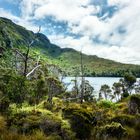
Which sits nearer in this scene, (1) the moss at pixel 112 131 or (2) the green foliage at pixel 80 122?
(1) the moss at pixel 112 131

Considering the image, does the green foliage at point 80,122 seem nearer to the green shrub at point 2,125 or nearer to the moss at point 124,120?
the moss at point 124,120

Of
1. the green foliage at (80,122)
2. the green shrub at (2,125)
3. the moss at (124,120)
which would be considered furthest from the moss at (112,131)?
the green shrub at (2,125)

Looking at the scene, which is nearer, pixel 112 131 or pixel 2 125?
pixel 2 125

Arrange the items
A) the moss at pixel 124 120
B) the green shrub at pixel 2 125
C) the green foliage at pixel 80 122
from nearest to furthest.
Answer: the green shrub at pixel 2 125, the green foliage at pixel 80 122, the moss at pixel 124 120

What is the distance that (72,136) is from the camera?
12.1m

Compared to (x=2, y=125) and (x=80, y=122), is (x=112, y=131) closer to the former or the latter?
(x=80, y=122)

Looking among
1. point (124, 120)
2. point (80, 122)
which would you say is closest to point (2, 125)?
point (80, 122)

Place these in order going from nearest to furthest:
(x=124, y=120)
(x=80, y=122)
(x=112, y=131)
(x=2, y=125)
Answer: (x=2, y=125), (x=112, y=131), (x=80, y=122), (x=124, y=120)

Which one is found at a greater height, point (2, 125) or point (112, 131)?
point (2, 125)

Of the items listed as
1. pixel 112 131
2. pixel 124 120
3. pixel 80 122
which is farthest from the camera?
pixel 124 120

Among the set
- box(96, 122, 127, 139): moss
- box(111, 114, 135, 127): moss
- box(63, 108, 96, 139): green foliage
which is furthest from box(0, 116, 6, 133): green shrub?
box(111, 114, 135, 127): moss

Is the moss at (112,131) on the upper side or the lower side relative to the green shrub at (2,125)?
lower

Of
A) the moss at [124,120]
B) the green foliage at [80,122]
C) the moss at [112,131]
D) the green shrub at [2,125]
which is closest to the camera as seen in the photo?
the green shrub at [2,125]

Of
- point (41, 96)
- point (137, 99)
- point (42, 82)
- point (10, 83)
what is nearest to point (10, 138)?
point (10, 83)
